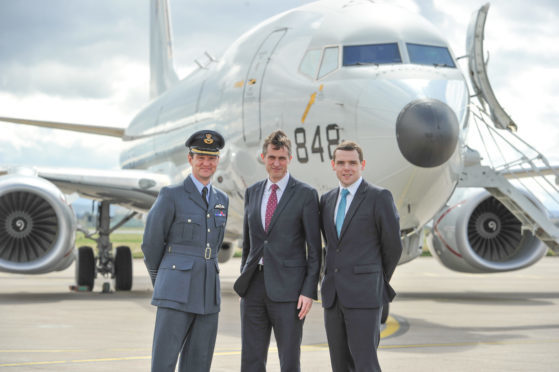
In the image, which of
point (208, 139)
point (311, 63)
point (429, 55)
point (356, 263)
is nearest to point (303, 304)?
Answer: point (356, 263)

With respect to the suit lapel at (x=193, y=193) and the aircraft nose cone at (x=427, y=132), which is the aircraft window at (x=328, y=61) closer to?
the aircraft nose cone at (x=427, y=132)

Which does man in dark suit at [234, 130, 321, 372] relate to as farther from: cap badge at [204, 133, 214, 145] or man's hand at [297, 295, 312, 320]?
cap badge at [204, 133, 214, 145]

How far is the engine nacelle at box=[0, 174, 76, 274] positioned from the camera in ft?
33.7

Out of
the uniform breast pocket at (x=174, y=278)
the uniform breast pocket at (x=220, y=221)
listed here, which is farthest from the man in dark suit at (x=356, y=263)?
the uniform breast pocket at (x=174, y=278)

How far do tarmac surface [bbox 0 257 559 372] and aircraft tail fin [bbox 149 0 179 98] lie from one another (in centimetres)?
776

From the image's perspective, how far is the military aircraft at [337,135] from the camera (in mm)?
7070

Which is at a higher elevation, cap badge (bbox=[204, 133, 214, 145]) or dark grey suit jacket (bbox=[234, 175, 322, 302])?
cap badge (bbox=[204, 133, 214, 145])

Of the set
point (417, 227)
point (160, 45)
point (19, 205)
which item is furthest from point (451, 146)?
point (160, 45)

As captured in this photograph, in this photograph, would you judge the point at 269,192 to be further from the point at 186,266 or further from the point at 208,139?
the point at 186,266

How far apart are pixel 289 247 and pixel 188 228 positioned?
1.85ft

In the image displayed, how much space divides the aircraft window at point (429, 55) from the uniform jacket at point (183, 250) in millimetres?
4383

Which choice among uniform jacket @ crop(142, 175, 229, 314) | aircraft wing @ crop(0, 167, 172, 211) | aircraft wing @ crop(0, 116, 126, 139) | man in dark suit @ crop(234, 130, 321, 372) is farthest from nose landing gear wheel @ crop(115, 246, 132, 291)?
uniform jacket @ crop(142, 175, 229, 314)

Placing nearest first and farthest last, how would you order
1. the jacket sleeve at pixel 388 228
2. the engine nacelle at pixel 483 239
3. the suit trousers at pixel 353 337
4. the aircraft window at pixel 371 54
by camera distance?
the suit trousers at pixel 353 337
the jacket sleeve at pixel 388 228
the aircraft window at pixel 371 54
the engine nacelle at pixel 483 239

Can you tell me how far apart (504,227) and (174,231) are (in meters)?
8.74
